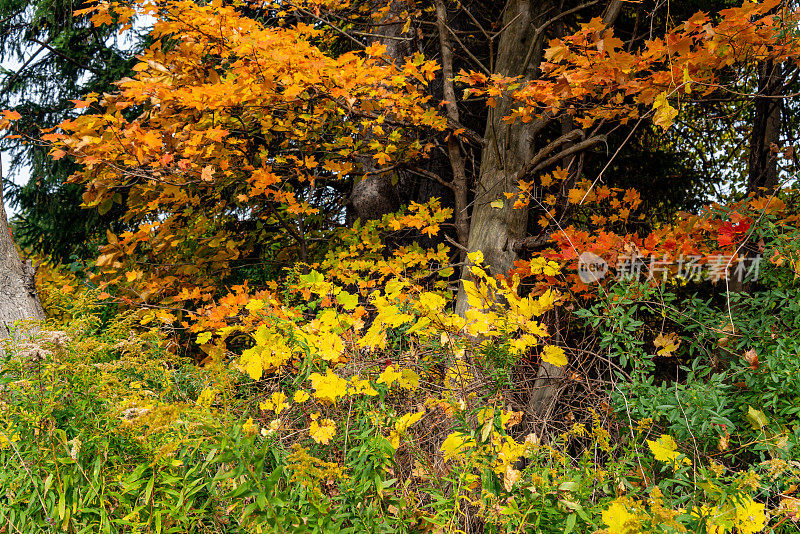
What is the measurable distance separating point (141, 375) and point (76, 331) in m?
0.81

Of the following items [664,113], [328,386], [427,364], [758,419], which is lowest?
[758,419]

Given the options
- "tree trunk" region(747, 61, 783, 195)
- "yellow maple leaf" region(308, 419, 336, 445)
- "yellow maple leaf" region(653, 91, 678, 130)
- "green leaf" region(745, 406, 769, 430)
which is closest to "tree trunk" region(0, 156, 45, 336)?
"yellow maple leaf" region(308, 419, 336, 445)

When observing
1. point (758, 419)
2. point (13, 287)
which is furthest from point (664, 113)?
point (13, 287)

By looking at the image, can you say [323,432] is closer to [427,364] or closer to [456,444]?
[456,444]

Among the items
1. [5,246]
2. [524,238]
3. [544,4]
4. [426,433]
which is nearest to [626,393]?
[426,433]

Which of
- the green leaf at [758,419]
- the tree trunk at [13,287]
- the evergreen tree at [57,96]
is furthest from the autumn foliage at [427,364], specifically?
the evergreen tree at [57,96]

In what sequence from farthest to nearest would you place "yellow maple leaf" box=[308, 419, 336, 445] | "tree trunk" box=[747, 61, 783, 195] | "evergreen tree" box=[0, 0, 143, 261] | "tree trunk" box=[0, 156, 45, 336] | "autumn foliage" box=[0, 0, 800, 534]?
1. "evergreen tree" box=[0, 0, 143, 261]
2. "tree trunk" box=[0, 156, 45, 336]
3. "tree trunk" box=[747, 61, 783, 195]
4. "yellow maple leaf" box=[308, 419, 336, 445]
5. "autumn foliage" box=[0, 0, 800, 534]

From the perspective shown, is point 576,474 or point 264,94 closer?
point 576,474

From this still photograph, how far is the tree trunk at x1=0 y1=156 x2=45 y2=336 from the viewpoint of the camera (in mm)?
4062

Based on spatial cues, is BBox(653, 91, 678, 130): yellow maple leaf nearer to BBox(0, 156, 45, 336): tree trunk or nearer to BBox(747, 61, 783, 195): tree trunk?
BBox(747, 61, 783, 195): tree trunk

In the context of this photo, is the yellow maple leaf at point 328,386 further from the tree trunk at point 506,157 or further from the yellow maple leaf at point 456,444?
the tree trunk at point 506,157

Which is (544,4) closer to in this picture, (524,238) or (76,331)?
(524,238)

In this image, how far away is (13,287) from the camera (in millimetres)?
4109

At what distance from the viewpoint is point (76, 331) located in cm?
250
